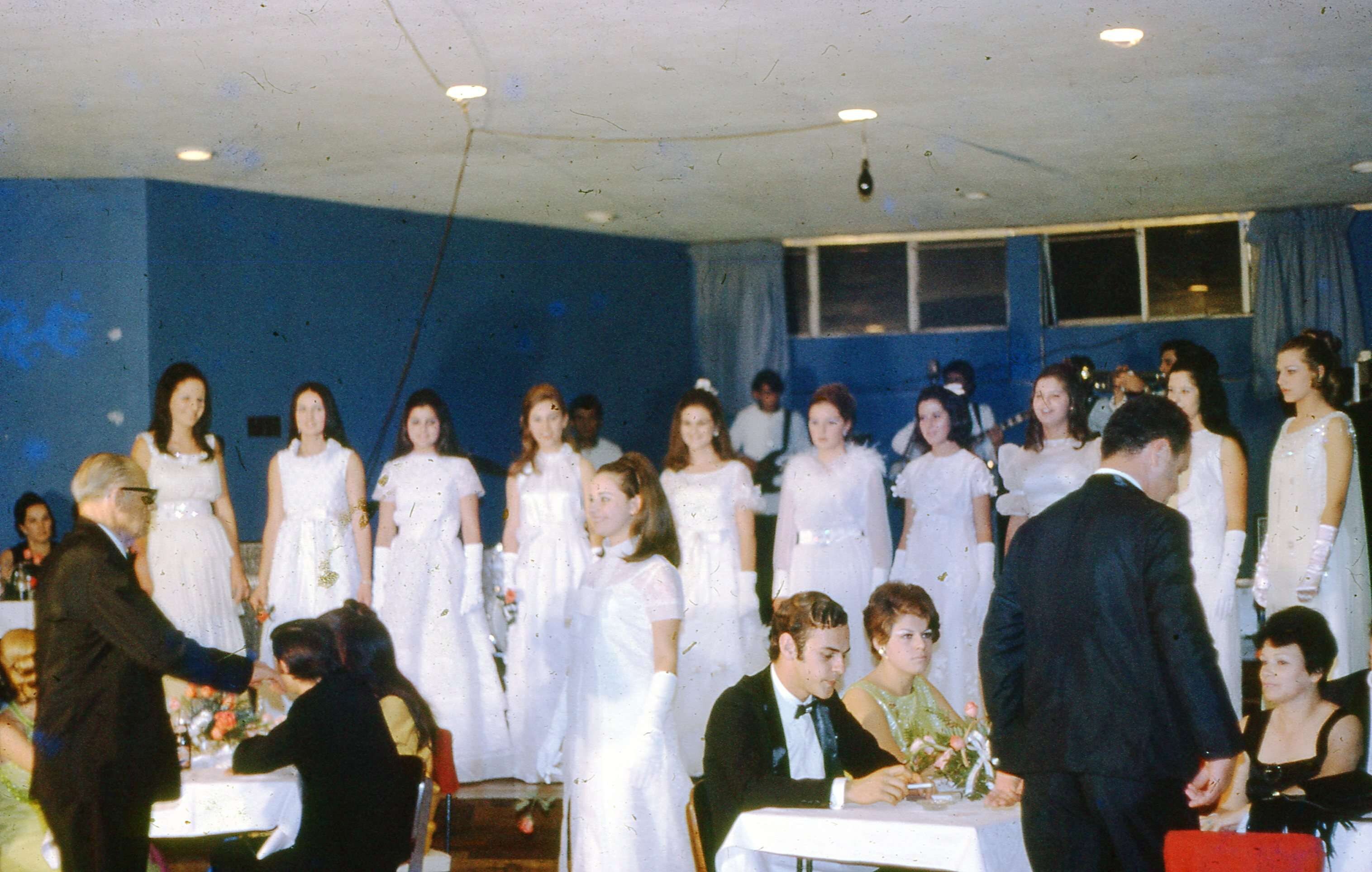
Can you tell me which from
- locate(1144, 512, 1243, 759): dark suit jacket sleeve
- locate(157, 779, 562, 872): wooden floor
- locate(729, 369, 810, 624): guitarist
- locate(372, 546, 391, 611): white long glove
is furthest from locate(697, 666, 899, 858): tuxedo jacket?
locate(729, 369, 810, 624): guitarist

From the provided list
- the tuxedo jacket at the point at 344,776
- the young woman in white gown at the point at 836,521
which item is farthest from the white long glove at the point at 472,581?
the tuxedo jacket at the point at 344,776

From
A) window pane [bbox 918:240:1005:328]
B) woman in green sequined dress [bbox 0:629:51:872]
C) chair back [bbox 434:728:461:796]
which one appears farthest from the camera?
window pane [bbox 918:240:1005:328]

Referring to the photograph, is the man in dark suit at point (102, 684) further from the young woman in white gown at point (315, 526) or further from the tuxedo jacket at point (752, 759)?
the young woman in white gown at point (315, 526)

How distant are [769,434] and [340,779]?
7.28m

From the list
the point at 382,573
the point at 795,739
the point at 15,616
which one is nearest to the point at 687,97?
the point at 382,573

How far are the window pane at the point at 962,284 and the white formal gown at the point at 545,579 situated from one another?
19.2ft

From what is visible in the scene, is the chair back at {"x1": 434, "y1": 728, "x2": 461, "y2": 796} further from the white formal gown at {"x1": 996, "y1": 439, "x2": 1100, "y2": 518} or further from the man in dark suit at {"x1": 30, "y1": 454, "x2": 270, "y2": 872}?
the white formal gown at {"x1": 996, "y1": 439, "x2": 1100, "y2": 518}

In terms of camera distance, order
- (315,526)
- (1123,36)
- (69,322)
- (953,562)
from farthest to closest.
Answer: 1. (69,322)
2. (953,562)
3. (315,526)
4. (1123,36)

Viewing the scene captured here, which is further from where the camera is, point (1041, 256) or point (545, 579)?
point (1041, 256)

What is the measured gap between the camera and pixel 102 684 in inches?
140

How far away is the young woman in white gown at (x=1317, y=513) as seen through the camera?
211 inches

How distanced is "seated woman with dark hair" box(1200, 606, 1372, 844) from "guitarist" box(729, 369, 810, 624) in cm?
565

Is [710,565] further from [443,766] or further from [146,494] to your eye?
[146,494]

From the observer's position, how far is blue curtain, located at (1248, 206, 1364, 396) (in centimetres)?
1013
